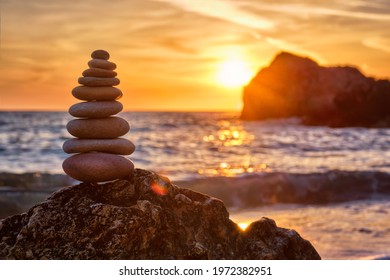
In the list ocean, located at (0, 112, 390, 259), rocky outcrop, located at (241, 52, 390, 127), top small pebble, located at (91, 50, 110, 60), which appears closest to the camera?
top small pebble, located at (91, 50, 110, 60)

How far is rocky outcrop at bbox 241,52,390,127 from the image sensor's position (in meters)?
52.6

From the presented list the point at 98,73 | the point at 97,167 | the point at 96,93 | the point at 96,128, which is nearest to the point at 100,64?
the point at 98,73

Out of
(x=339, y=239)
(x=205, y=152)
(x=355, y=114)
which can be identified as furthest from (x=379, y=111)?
(x=339, y=239)

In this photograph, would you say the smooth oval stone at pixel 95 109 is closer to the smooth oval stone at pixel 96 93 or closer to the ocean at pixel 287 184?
the smooth oval stone at pixel 96 93

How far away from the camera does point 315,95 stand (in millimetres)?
62406

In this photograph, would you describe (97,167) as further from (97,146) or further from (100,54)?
(100,54)

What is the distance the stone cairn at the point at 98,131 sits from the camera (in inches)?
190

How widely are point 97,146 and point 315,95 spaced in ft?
196

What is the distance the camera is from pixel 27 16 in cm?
762

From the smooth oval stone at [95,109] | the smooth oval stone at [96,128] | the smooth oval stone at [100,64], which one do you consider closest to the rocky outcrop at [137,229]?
the smooth oval stone at [96,128]

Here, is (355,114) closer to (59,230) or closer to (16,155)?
(16,155)

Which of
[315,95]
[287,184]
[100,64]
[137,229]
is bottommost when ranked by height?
[315,95]

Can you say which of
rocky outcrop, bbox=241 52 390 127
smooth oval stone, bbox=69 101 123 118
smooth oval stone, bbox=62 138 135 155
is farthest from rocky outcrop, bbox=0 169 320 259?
rocky outcrop, bbox=241 52 390 127

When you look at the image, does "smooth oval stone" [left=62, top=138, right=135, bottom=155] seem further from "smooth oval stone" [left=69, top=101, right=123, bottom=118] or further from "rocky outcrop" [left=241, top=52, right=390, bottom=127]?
"rocky outcrop" [left=241, top=52, right=390, bottom=127]
